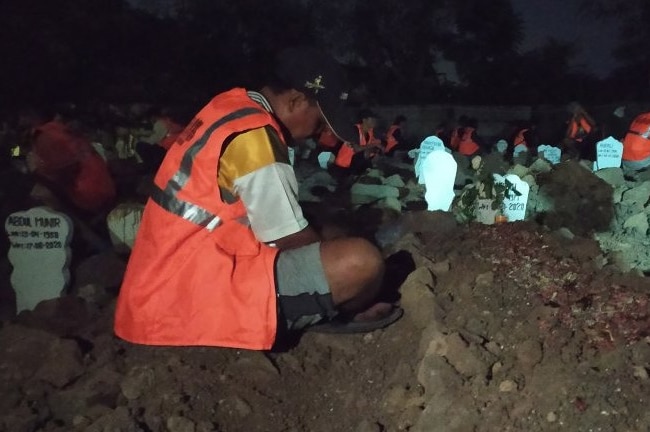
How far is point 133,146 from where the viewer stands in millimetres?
10906

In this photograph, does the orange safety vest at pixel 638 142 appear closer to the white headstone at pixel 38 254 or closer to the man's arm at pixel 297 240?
the man's arm at pixel 297 240

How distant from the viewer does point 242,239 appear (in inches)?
118

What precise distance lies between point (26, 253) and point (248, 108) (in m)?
1.95

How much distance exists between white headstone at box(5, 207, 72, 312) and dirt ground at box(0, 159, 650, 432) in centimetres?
29

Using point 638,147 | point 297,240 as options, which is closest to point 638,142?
point 638,147

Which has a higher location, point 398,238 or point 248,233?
point 248,233

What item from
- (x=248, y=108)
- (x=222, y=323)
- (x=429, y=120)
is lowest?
(x=429, y=120)

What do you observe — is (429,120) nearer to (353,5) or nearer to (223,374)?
(353,5)

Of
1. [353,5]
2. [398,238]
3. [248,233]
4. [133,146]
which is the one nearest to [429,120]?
[353,5]

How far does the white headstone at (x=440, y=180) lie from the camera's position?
17.4ft

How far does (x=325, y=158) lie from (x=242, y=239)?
24.6ft

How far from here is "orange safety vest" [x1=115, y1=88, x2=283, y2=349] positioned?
288cm

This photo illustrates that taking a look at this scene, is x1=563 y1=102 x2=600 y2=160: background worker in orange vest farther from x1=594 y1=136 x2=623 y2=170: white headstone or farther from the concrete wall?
the concrete wall

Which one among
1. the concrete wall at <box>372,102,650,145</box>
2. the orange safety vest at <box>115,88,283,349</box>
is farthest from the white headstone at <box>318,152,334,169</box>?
the concrete wall at <box>372,102,650,145</box>
